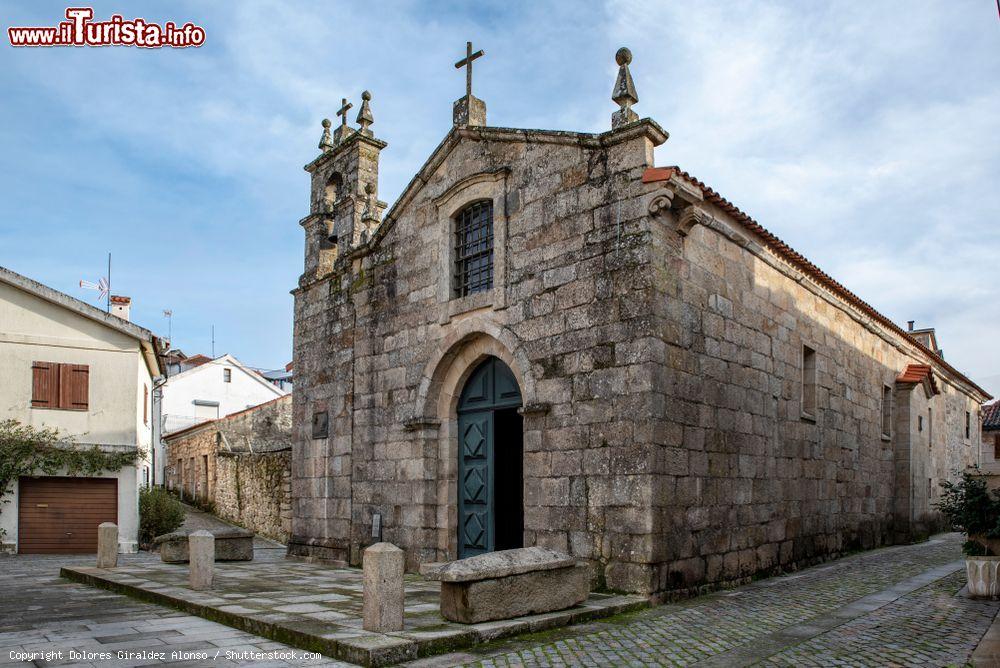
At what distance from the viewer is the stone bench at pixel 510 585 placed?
24.3ft

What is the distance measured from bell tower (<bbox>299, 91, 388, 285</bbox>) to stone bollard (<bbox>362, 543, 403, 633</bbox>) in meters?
8.07

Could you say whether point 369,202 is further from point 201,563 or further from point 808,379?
point 808,379

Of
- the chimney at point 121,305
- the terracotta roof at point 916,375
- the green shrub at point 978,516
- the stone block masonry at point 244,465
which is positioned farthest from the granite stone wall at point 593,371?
the chimney at point 121,305

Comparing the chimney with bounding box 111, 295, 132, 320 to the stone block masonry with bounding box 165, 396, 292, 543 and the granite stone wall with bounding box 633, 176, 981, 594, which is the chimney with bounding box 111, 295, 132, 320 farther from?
the granite stone wall with bounding box 633, 176, 981, 594

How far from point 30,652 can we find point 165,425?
93.5 feet

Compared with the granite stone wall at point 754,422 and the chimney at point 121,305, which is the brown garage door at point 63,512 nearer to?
the chimney at point 121,305

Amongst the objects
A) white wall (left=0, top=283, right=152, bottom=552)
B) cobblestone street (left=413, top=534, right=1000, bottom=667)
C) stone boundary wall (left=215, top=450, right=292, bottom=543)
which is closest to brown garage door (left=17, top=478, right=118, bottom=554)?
white wall (left=0, top=283, right=152, bottom=552)

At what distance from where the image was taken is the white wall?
18.3 metres

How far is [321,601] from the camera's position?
29.6ft

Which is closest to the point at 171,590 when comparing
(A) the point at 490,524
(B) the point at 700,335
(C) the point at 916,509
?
(A) the point at 490,524

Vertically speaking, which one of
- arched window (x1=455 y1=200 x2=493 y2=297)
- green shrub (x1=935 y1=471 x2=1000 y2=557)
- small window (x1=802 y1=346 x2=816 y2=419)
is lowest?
green shrub (x1=935 y1=471 x2=1000 y2=557)

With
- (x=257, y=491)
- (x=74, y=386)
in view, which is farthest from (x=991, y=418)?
(x=74, y=386)

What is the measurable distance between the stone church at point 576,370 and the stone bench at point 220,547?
993 mm

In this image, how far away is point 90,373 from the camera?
63.0ft
